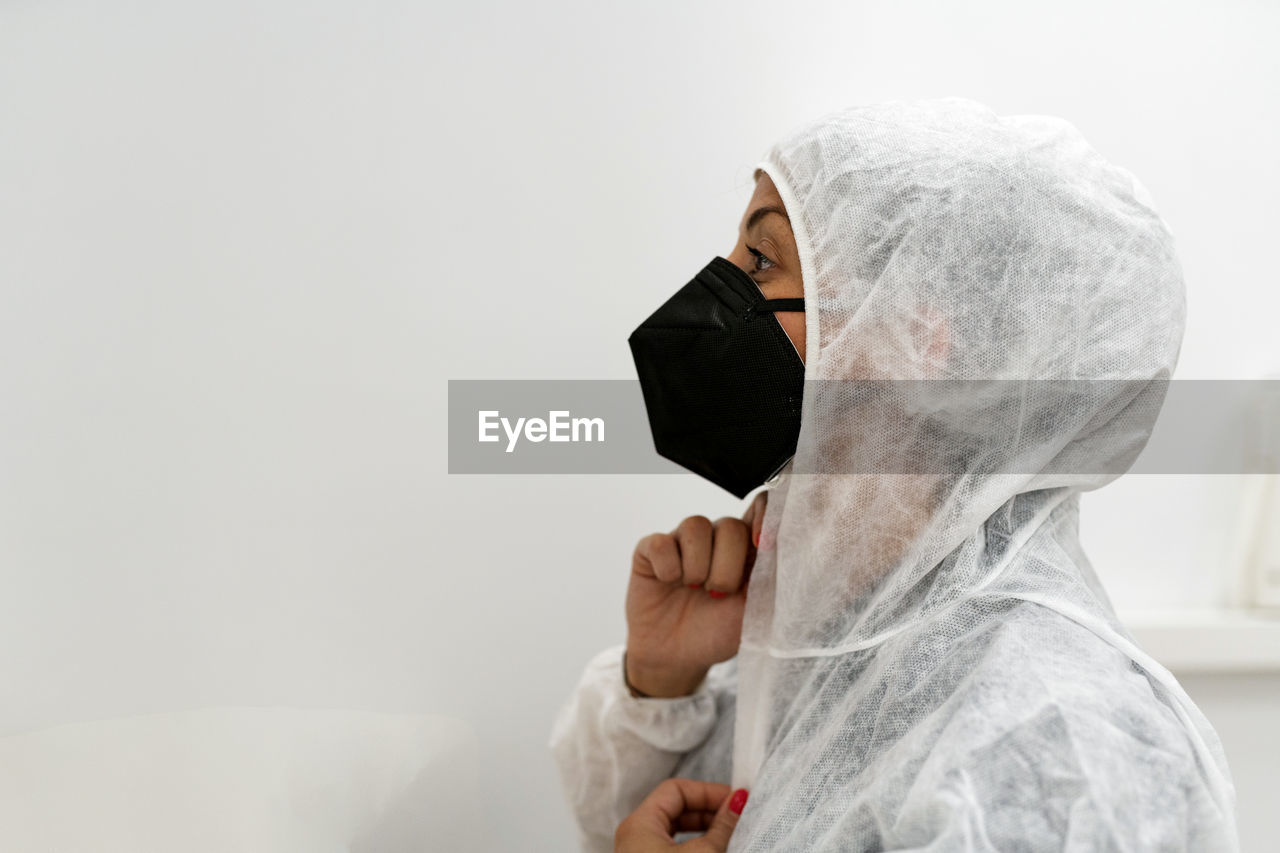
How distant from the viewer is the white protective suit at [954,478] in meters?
0.63

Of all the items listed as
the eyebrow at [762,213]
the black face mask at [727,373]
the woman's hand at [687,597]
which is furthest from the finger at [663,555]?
the eyebrow at [762,213]

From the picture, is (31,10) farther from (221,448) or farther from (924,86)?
(924,86)

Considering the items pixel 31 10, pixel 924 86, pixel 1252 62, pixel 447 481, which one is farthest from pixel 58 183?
pixel 1252 62

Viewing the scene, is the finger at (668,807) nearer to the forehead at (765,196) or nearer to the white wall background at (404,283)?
the white wall background at (404,283)

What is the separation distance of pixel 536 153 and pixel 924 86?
510 mm

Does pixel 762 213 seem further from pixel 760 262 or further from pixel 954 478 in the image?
pixel 954 478

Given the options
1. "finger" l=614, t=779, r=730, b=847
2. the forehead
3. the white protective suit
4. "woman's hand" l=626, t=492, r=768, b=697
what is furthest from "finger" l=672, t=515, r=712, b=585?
the forehead

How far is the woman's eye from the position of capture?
0.81 meters

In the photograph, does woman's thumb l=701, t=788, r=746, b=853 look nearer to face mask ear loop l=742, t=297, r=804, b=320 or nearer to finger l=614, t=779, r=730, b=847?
finger l=614, t=779, r=730, b=847

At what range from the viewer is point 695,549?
918 millimetres

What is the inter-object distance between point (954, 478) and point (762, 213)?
0.29 m

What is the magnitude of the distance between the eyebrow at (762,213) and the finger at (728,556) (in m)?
0.32

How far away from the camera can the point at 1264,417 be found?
46.2 inches

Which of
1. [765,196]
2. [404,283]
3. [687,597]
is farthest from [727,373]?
[404,283]
